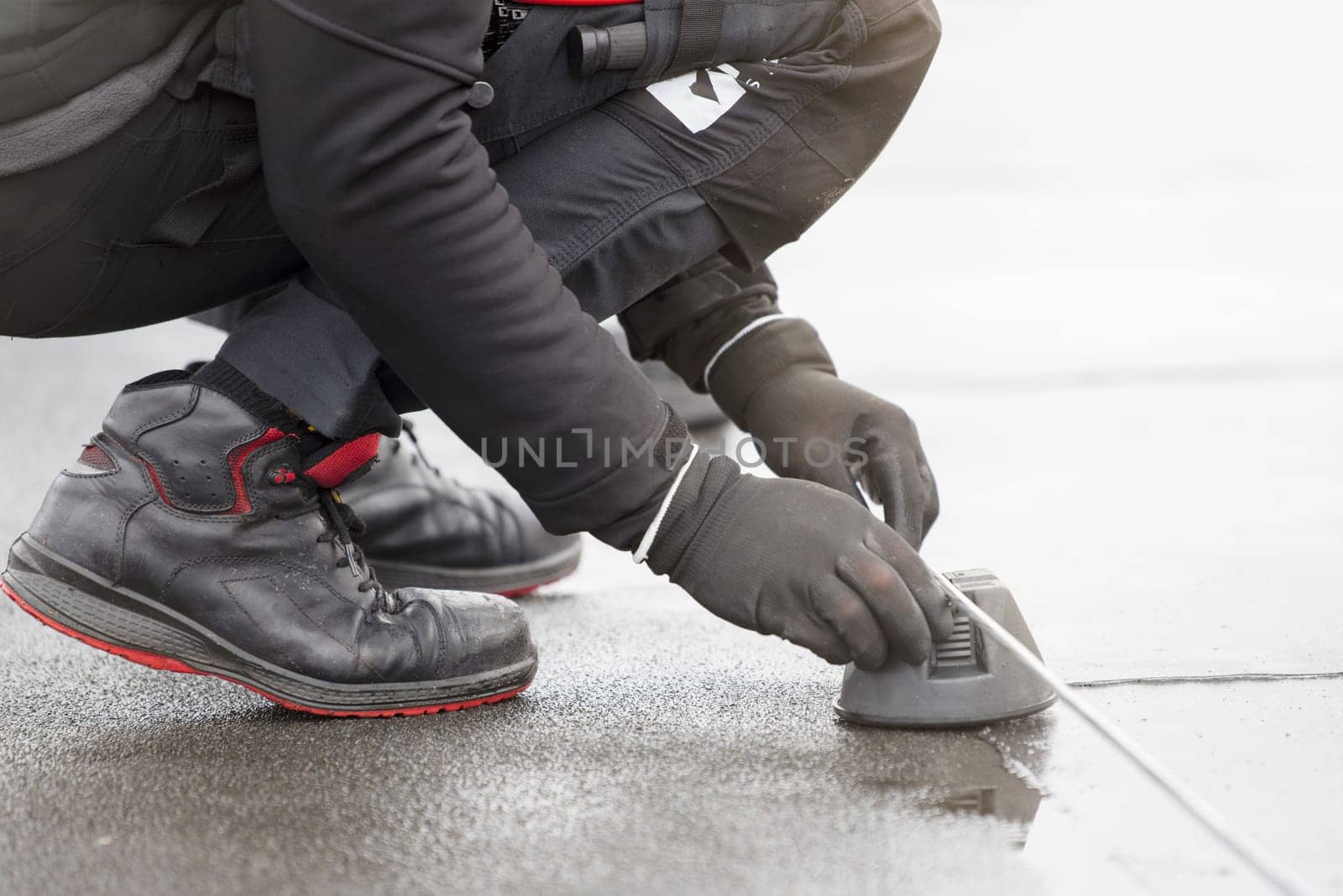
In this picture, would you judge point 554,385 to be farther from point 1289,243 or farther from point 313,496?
point 1289,243

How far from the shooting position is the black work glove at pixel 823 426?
1.36 m

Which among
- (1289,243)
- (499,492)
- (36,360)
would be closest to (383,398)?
(499,492)

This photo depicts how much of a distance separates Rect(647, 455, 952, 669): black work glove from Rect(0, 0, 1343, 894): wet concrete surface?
104mm

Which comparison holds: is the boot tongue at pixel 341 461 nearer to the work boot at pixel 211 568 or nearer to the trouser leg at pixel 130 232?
the work boot at pixel 211 568

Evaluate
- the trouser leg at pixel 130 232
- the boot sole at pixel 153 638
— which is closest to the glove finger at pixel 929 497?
the boot sole at pixel 153 638

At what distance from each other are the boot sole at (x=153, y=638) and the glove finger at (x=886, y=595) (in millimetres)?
412

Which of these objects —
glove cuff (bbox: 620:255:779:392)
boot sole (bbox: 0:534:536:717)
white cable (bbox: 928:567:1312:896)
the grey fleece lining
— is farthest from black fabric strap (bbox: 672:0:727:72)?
boot sole (bbox: 0:534:536:717)

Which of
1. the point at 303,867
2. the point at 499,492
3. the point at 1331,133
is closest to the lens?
the point at 303,867

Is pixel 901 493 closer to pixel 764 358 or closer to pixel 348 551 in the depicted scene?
pixel 764 358

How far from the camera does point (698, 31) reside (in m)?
1.21

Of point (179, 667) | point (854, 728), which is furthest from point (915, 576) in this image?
point (179, 667)

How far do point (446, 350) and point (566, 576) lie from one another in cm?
80

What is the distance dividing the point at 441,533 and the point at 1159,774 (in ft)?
3.07

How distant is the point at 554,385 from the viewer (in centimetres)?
100
